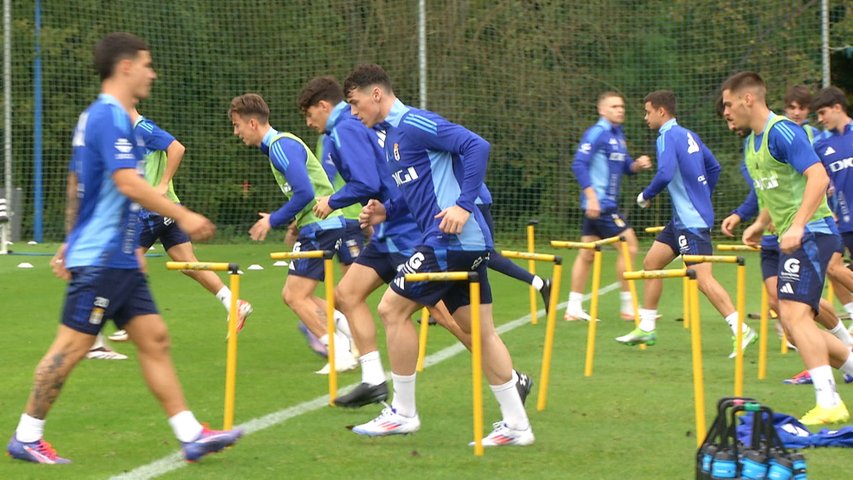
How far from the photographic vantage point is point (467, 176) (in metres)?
6.71

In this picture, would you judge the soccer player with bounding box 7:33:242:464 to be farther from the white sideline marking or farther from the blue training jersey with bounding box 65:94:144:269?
the white sideline marking

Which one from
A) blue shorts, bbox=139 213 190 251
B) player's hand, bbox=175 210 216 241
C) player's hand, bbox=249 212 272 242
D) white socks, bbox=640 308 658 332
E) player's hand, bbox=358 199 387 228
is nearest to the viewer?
player's hand, bbox=175 210 216 241

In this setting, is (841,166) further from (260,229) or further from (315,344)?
(260,229)

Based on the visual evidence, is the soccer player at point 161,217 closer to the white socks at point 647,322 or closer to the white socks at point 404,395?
the white socks at point 404,395

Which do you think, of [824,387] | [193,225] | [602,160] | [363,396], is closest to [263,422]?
[363,396]

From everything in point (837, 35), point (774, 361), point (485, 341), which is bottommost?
point (774, 361)

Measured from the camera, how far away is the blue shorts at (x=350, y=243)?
1001cm

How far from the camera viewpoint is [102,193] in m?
6.19

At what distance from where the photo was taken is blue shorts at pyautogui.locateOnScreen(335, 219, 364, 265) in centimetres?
1001

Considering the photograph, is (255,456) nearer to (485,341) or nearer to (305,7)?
(485,341)

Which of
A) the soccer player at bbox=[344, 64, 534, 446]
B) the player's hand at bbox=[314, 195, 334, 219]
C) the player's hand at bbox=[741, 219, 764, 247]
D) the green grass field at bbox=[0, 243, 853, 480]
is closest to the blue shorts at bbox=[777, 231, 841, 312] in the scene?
the player's hand at bbox=[741, 219, 764, 247]

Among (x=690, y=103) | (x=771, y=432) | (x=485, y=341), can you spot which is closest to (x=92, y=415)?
(x=485, y=341)

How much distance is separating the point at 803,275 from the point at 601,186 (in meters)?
5.93

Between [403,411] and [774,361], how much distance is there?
14.5 ft
